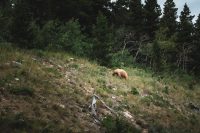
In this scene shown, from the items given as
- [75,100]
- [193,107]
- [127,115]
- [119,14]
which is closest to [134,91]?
[127,115]

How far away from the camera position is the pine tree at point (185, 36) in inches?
1641

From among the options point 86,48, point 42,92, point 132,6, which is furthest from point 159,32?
point 42,92

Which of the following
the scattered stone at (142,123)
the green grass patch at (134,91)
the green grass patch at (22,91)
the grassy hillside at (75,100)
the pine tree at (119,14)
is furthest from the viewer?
the pine tree at (119,14)

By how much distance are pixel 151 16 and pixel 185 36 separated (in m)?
5.13

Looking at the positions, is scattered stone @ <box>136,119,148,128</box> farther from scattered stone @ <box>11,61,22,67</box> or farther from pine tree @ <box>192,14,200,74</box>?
pine tree @ <box>192,14,200,74</box>

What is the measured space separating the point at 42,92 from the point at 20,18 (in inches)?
307

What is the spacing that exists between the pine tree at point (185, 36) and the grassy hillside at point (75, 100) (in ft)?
66.4

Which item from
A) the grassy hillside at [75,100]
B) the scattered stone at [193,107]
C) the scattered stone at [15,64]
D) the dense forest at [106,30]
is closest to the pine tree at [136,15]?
the dense forest at [106,30]

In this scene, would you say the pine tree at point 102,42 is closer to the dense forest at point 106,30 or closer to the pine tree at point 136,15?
the dense forest at point 106,30

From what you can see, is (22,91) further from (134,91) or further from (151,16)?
(151,16)

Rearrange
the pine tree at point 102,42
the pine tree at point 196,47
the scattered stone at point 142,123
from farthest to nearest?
1. the pine tree at point 196,47
2. the pine tree at point 102,42
3. the scattered stone at point 142,123

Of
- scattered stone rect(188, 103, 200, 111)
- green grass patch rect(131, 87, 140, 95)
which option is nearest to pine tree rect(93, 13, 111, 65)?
green grass patch rect(131, 87, 140, 95)

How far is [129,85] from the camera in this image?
63.7ft

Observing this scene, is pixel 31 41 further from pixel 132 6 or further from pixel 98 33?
pixel 132 6
